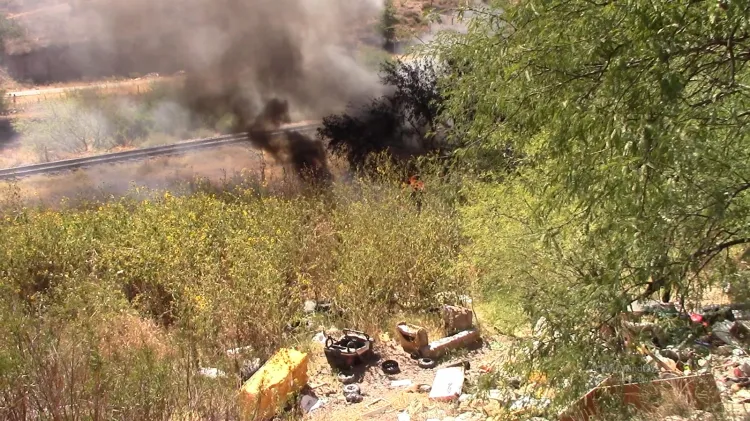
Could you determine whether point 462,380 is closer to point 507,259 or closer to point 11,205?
point 507,259

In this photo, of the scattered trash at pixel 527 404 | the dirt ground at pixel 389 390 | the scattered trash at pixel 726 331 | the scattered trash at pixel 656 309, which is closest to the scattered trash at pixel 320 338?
the dirt ground at pixel 389 390

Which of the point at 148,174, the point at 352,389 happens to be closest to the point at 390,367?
the point at 352,389

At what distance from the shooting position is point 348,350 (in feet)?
17.0

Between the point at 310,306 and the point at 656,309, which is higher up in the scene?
the point at 656,309

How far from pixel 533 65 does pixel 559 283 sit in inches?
47.6

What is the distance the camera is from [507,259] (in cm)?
542

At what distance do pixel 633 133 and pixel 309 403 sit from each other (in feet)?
10.9

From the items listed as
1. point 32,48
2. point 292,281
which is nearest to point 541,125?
point 292,281

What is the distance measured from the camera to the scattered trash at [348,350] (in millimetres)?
5152

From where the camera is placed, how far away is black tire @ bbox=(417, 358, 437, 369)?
5297mm

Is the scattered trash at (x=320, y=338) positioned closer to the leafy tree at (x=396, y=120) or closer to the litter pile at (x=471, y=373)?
the litter pile at (x=471, y=373)

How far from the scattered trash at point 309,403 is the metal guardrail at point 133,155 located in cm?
773

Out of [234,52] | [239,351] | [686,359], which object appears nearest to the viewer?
[686,359]

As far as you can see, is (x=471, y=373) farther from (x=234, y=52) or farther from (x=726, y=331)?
(x=234, y=52)
